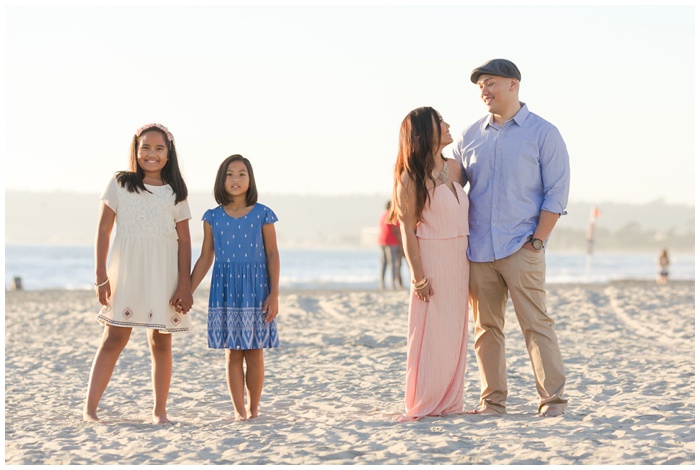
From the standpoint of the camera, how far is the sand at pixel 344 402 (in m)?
4.17

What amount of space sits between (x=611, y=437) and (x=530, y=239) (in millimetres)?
1111

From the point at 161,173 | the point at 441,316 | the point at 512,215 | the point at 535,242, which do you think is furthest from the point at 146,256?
the point at 535,242

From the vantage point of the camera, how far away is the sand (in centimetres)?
417

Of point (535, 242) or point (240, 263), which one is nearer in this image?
point (535, 242)

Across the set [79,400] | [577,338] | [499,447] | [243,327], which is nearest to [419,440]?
Result: [499,447]

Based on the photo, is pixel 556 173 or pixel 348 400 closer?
pixel 556 173

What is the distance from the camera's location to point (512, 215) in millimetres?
4863

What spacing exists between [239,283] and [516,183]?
1610 mm

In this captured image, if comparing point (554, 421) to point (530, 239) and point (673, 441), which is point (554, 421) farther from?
point (530, 239)

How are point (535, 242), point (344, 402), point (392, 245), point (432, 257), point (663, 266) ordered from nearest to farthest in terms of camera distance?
point (535, 242)
point (432, 257)
point (344, 402)
point (392, 245)
point (663, 266)

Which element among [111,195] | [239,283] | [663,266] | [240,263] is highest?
[111,195]

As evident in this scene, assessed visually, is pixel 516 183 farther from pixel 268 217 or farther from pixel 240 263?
pixel 240 263

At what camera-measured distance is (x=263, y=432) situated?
15.2ft

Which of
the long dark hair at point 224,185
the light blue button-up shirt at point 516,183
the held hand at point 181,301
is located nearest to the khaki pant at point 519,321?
the light blue button-up shirt at point 516,183
